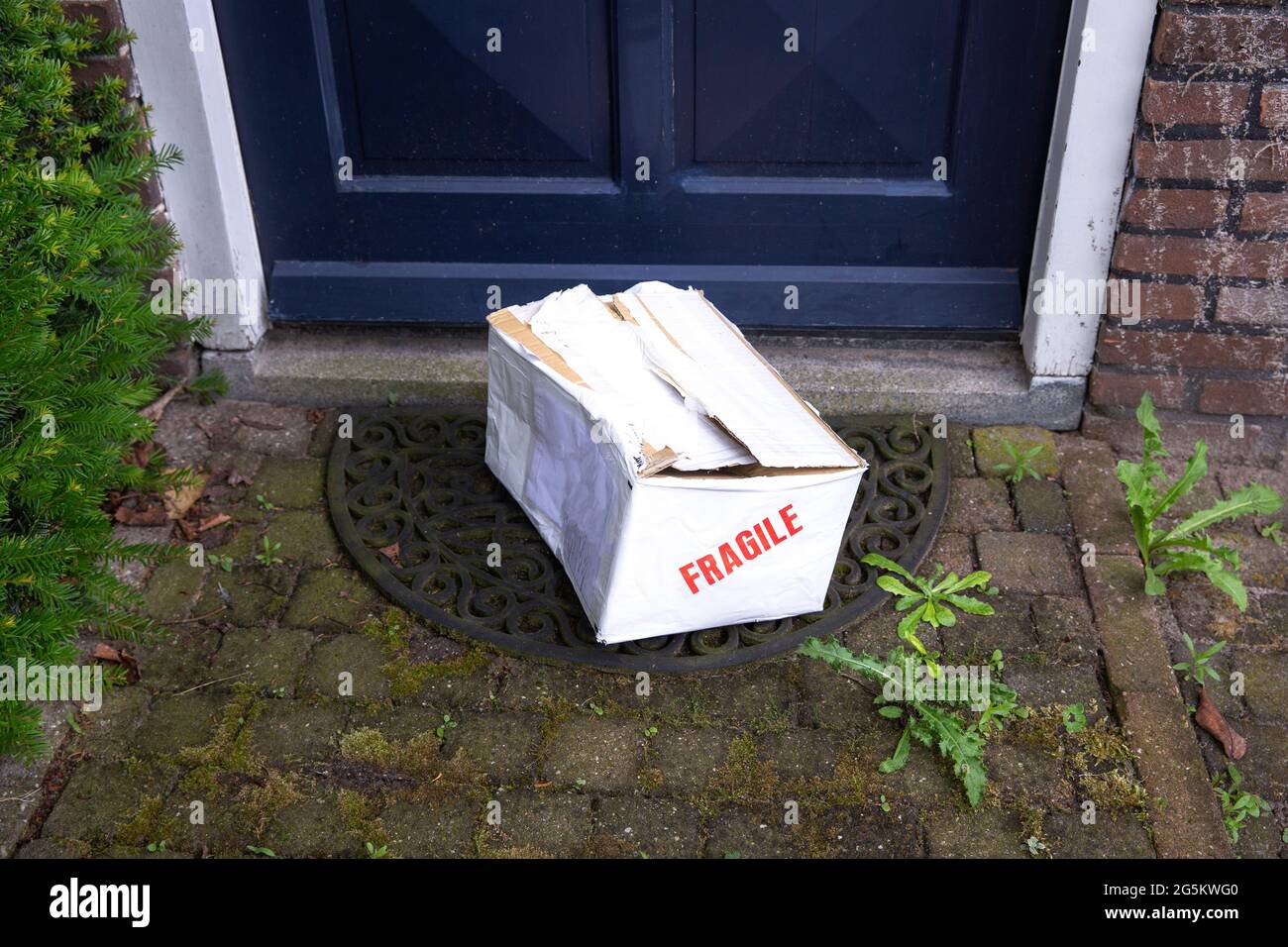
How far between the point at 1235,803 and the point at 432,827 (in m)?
1.55

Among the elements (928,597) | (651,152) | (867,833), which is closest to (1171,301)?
(928,597)

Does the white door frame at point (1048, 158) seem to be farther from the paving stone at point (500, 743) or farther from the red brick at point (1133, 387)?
the paving stone at point (500, 743)

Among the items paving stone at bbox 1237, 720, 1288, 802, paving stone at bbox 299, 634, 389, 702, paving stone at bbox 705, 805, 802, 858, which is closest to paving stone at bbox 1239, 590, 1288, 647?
paving stone at bbox 1237, 720, 1288, 802

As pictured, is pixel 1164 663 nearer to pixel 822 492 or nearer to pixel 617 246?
pixel 822 492

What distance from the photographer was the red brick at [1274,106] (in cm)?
267

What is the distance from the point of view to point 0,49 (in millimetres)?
2496

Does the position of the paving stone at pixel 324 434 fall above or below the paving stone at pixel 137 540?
above

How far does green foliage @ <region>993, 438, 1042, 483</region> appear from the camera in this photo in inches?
120

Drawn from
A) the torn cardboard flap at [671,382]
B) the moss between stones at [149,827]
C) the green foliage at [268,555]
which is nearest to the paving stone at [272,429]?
the green foliage at [268,555]

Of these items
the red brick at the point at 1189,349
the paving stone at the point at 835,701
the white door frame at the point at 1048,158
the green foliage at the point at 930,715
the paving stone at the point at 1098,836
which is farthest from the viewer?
the red brick at the point at 1189,349

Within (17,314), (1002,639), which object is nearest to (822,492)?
(1002,639)

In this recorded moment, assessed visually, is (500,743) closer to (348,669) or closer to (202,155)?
(348,669)

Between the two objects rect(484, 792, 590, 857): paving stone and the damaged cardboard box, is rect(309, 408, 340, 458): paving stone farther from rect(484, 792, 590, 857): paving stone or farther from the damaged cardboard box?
rect(484, 792, 590, 857): paving stone

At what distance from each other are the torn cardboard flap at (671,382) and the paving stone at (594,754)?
1.83 feet
